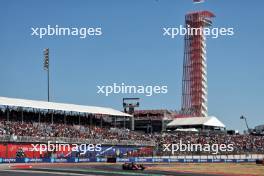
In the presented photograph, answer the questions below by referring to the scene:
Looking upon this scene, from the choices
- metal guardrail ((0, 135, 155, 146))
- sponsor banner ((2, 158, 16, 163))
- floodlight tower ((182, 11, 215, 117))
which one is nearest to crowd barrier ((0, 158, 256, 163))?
sponsor banner ((2, 158, 16, 163))

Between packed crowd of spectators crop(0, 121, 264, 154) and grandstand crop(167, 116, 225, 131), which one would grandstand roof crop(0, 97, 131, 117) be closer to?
packed crowd of spectators crop(0, 121, 264, 154)

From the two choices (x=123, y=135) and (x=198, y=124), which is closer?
(x=123, y=135)

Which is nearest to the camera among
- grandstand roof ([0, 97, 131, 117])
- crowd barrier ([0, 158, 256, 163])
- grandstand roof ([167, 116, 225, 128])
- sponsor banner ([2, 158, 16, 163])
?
sponsor banner ([2, 158, 16, 163])

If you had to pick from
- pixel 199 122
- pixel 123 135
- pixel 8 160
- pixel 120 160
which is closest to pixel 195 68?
pixel 199 122

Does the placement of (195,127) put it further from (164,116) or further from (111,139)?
(111,139)

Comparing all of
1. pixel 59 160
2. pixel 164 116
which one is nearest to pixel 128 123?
pixel 164 116

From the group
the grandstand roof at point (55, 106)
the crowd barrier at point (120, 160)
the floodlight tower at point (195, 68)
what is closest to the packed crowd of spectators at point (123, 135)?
the grandstand roof at point (55, 106)

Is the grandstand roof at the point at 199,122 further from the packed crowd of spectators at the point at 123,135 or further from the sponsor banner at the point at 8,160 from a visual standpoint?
the sponsor banner at the point at 8,160

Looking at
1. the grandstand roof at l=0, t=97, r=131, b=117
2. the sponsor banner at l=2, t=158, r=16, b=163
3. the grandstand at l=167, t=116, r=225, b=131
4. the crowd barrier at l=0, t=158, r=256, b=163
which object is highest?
the grandstand roof at l=0, t=97, r=131, b=117

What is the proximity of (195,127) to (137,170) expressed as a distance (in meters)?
76.7

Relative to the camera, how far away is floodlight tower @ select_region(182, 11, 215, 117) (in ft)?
611

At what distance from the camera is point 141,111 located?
469ft

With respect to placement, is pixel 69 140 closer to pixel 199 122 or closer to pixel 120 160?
pixel 120 160

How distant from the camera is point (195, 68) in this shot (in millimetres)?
188375
